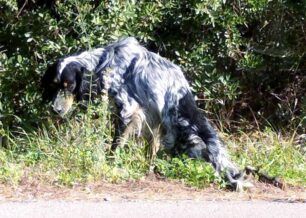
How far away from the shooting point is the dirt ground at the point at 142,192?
23.0 ft

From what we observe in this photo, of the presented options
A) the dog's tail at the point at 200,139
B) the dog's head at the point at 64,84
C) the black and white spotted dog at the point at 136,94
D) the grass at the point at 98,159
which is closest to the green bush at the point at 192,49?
the grass at the point at 98,159

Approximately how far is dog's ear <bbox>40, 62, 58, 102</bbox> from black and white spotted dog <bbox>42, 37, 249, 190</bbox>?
0.04 feet

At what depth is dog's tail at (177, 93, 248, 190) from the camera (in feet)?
26.8

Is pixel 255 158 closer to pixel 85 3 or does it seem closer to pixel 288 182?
pixel 288 182

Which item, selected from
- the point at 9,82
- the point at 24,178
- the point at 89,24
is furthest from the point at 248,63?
the point at 24,178

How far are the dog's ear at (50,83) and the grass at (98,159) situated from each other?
0.40 metres

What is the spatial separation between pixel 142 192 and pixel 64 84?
200cm

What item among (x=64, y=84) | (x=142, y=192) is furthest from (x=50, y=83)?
(x=142, y=192)

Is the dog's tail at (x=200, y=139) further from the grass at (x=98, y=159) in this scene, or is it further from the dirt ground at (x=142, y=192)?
the dirt ground at (x=142, y=192)

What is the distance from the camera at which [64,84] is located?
28.9 feet

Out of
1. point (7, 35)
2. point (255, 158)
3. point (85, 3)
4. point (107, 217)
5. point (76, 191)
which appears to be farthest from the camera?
point (7, 35)

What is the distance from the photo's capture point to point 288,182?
7.91 meters

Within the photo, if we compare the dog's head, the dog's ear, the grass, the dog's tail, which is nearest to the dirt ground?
the grass

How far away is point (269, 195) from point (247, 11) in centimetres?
392
